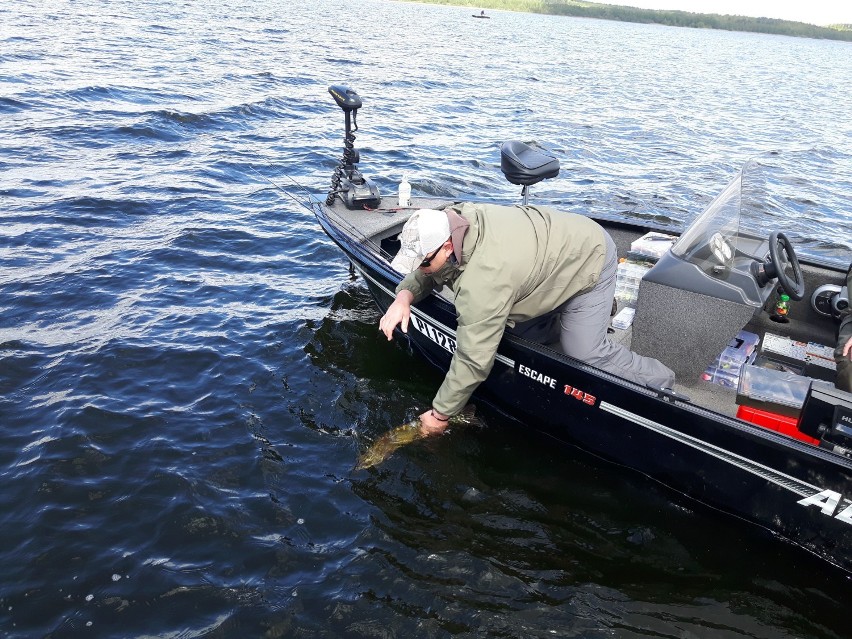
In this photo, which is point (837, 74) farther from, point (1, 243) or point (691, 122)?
point (1, 243)

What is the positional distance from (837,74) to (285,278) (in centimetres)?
4410

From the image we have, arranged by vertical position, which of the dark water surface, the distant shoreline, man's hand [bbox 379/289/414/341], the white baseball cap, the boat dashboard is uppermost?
the distant shoreline

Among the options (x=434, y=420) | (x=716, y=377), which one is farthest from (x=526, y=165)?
(x=434, y=420)

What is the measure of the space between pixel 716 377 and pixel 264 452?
12.1 feet

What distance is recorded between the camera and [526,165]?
6.20 m

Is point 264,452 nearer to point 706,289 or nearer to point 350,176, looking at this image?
point 350,176

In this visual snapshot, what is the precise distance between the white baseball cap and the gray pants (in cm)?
128

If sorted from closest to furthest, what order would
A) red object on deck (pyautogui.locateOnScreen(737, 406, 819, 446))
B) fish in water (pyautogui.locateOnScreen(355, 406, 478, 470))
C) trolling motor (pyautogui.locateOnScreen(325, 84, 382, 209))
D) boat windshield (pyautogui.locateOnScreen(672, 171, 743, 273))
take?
1. red object on deck (pyautogui.locateOnScreen(737, 406, 819, 446))
2. boat windshield (pyautogui.locateOnScreen(672, 171, 743, 273))
3. fish in water (pyautogui.locateOnScreen(355, 406, 478, 470))
4. trolling motor (pyautogui.locateOnScreen(325, 84, 382, 209))

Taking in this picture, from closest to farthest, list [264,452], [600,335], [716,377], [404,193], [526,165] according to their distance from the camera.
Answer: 1. [600,335]
2. [264,452]
3. [716,377]
4. [526,165]
5. [404,193]

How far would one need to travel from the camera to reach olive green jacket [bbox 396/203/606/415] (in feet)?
14.0

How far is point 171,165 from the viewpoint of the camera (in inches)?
449

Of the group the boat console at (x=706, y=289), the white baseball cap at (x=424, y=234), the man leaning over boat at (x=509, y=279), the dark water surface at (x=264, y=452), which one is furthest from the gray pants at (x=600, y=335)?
the white baseball cap at (x=424, y=234)

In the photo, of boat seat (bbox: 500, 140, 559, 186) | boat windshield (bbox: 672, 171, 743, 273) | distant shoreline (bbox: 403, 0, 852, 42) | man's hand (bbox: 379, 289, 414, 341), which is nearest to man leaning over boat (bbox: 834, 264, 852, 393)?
boat windshield (bbox: 672, 171, 743, 273)

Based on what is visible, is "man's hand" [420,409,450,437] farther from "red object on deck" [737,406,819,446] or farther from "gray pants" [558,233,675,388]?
"red object on deck" [737,406,819,446]
